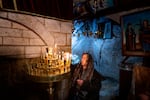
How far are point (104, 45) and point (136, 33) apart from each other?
1849mm

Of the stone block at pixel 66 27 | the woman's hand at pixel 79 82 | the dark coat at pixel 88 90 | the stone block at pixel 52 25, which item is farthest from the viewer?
the woman's hand at pixel 79 82

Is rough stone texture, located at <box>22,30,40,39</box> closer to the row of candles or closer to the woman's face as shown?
the row of candles

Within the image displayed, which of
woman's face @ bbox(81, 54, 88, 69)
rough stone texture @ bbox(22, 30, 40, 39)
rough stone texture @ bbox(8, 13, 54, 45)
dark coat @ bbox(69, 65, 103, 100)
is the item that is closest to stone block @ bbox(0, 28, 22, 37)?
rough stone texture @ bbox(22, 30, 40, 39)

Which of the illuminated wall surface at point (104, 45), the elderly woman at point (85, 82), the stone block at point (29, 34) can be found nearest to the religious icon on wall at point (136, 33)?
the illuminated wall surface at point (104, 45)

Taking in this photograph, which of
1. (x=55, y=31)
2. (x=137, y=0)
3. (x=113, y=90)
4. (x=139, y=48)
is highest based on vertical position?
(x=137, y=0)

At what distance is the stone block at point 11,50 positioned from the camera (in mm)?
3094

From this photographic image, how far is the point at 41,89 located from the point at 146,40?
2.65m

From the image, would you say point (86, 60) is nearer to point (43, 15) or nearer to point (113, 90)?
point (113, 90)

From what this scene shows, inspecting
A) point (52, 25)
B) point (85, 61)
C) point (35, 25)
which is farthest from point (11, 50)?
point (85, 61)

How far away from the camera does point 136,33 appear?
3.34m

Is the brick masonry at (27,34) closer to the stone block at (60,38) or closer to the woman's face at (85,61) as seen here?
the stone block at (60,38)

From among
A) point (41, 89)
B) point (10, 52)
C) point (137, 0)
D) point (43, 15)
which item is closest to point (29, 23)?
point (43, 15)

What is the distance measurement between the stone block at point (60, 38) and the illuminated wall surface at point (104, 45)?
55.0 inches

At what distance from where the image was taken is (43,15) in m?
3.65
